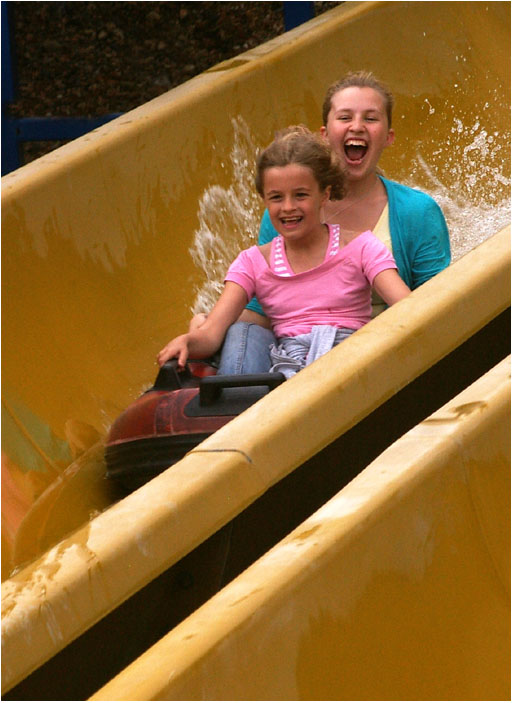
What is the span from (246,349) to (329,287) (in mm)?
229

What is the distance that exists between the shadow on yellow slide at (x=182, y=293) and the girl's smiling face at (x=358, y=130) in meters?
0.60

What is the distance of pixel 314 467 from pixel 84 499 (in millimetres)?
742

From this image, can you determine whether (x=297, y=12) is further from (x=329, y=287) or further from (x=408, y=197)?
(x=329, y=287)

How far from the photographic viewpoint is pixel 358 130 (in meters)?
2.99

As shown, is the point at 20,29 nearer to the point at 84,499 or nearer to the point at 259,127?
the point at 259,127

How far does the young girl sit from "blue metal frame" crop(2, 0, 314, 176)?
1.89 meters

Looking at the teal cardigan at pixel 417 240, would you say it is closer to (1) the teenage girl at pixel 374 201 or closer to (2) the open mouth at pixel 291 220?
(1) the teenage girl at pixel 374 201

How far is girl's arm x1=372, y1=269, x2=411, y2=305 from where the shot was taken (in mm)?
2593

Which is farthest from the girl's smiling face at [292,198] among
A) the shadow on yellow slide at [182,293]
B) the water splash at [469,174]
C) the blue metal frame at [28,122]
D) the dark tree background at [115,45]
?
the dark tree background at [115,45]

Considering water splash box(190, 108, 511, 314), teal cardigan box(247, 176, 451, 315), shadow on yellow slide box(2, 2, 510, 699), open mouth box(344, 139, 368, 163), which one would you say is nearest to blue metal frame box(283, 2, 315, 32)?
shadow on yellow slide box(2, 2, 510, 699)

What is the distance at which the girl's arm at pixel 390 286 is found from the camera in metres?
2.59

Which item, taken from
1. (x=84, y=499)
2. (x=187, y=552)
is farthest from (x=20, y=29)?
(x=187, y=552)

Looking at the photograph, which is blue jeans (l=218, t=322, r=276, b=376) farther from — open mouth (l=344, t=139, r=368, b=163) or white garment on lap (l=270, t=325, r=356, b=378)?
open mouth (l=344, t=139, r=368, b=163)

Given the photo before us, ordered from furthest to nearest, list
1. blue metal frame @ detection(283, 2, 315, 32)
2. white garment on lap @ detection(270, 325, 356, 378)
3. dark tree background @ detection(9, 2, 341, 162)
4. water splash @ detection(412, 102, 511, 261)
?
dark tree background @ detection(9, 2, 341, 162), blue metal frame @ detection(283, 2, 315, 32), water splash @ detection(412, 102, 511, 261), white garment on lap @ detection(270, 325, 356, 378)
